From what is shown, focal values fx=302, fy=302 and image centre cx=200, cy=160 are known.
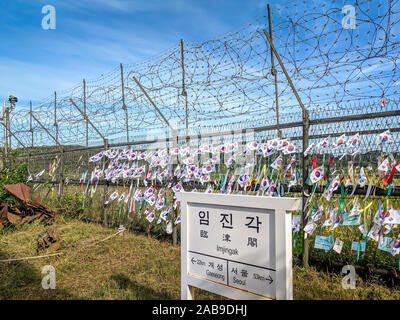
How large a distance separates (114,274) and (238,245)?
2308mm

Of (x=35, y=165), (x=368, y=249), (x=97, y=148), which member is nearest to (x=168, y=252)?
(x=368, y=249)

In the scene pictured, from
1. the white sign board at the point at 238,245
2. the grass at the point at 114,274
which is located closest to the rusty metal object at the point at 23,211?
the grass at the point at 114,274

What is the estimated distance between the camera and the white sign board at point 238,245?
1.75m

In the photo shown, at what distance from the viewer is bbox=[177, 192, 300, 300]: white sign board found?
175 cm

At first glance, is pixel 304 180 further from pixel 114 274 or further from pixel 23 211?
pixel 23 211

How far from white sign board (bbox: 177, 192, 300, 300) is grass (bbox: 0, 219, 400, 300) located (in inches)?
39.0

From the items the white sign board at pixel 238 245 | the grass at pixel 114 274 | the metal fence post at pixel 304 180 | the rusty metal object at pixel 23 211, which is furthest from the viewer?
the rusty metal object at pixel 23 211

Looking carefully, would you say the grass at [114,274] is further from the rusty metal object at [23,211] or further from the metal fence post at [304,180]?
the rusty metal object at [23,211]

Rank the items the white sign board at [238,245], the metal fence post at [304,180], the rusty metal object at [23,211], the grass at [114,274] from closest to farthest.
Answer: the white sign board at [238,245] → the grass at [114,274] → the metal fence post at [304,180] → the rusty metal object at [23,211]

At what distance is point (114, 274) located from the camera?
3658 mm

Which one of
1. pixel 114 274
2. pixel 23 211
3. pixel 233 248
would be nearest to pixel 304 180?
pixel 233 248

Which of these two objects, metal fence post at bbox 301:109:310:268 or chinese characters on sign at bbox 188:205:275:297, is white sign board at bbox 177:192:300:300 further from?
metal fence post at bbox 301:109:310:268

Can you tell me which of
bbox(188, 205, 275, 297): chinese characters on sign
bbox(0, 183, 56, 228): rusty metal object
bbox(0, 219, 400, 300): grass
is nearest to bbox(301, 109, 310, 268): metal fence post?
bbox(0, 219, 400, 300): grass

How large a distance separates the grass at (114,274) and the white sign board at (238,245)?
3.25ft
